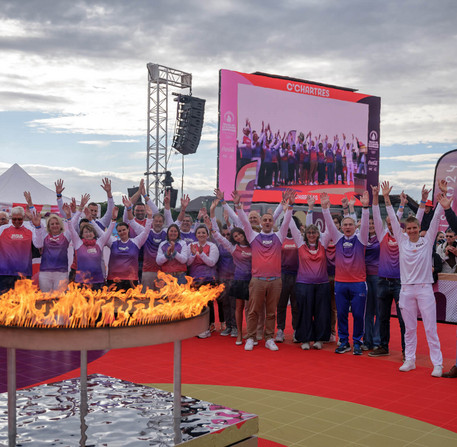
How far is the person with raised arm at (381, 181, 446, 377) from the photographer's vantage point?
6977 millimetres

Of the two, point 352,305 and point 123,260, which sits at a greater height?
point 123,260

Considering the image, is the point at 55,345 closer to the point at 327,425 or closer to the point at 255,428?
the point at 255,428

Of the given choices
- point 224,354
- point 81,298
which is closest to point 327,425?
point 81,298

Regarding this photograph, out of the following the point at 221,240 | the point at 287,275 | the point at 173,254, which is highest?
the point at 221,240

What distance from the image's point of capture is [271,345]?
8336 millimetres

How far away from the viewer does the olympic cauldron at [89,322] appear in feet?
11.6

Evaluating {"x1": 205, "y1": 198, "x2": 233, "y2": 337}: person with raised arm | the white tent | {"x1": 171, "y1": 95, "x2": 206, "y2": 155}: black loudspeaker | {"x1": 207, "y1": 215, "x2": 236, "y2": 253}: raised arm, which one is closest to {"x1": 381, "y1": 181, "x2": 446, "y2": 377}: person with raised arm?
{"x1": 207, "y1": 215, "x2": 236, "y2": 253}: raised arm

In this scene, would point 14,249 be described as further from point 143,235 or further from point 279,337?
point 279,337

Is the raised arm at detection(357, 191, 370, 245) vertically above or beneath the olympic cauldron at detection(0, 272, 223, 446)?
above

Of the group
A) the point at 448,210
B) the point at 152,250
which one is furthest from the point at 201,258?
the point at 448,210

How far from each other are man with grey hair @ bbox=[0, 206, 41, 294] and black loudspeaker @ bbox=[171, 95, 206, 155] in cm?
1693

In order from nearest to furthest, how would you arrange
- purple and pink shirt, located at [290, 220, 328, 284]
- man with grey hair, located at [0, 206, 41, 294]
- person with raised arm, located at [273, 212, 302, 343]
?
purple and pink shirt, located at [290, 220, 328, 284] → man with grey hair, located at [0, 206, 41, 294] → person with raised arm, located at [273, 212, 302, 343]

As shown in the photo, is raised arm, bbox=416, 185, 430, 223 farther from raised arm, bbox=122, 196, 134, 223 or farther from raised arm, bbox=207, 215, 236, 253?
raised arm, bbox=122, 196, 134, 223

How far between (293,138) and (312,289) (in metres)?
13.7
